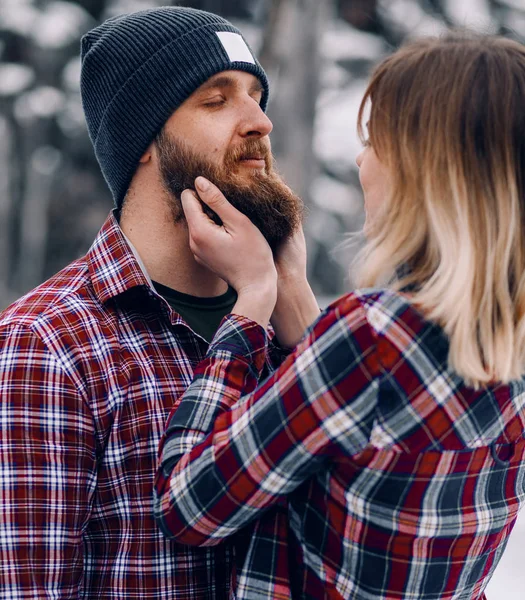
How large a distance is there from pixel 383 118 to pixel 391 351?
1.29ft

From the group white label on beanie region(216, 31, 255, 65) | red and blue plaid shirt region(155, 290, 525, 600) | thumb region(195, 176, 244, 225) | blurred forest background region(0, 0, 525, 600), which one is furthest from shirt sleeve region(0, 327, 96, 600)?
blurred forest background region(0, 0, 525, 600)

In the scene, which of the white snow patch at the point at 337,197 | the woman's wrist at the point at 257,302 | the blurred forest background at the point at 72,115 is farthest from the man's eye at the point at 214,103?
the white snow patch at the point at 337,197

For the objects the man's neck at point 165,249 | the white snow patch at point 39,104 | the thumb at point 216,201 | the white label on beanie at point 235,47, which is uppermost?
the white label on beanie at point 235,47

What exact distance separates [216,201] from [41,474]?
0.64 meters

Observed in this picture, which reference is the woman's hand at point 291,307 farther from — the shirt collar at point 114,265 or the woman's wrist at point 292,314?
the shirt collar at point 114,265

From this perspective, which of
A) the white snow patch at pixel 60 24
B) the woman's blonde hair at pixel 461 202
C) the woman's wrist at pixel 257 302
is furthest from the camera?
the white snow patch at pixel 60 24

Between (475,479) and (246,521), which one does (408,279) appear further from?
(246,521)

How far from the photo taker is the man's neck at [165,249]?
1790mm

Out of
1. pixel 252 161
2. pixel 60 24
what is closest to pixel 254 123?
→ pixel 252 161

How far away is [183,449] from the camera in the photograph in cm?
132

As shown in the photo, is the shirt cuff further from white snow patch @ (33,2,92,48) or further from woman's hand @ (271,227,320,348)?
white snow patch @ (33,2,92,48)

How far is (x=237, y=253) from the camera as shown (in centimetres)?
161

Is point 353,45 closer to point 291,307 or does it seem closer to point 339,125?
point 339,125

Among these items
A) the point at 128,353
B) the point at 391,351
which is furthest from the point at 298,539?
the point at 128,353
